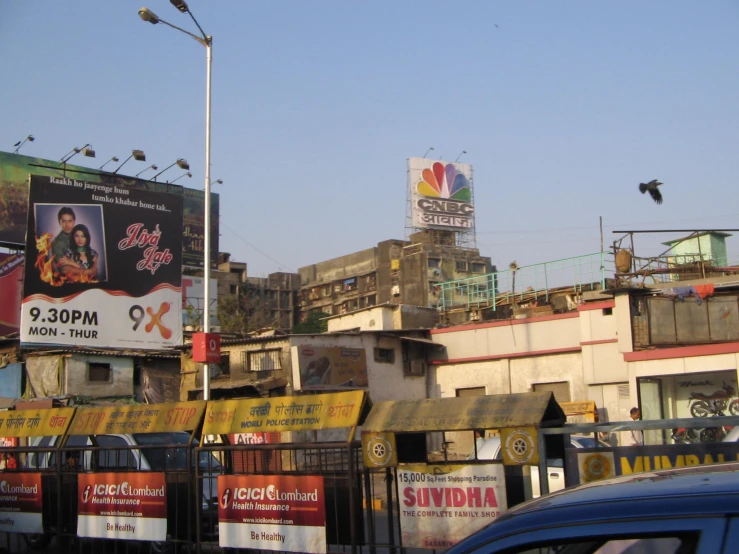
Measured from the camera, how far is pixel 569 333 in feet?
98.1

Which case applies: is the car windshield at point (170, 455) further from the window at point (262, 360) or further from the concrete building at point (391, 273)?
the concrete building at point (391, 273)

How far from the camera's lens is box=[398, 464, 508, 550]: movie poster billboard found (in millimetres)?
7008

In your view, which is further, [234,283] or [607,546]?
[234,283]

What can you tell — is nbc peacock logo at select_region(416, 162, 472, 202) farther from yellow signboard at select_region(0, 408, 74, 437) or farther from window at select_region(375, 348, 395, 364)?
yellow signboard at select_region(0, 408, 74, 437)

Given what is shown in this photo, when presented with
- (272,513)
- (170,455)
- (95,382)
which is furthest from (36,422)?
(95,382)

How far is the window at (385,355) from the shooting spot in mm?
31906

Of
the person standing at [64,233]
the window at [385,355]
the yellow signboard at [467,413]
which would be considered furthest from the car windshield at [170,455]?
the window at [385,355]

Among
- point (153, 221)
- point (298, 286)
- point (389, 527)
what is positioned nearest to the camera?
point (389, 527)

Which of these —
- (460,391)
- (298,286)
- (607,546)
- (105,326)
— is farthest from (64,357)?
→ (298,286)

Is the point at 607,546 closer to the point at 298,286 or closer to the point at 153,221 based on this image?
the point at 153,221

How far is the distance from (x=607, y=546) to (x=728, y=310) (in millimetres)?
23887

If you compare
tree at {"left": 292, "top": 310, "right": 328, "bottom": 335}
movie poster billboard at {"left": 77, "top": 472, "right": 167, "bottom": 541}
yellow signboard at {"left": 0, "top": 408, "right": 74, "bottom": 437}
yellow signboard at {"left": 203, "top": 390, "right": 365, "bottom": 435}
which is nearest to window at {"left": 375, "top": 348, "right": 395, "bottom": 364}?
yellow signboard at {"left": 0, "top": 408, "right": 74, "bottom": 437}

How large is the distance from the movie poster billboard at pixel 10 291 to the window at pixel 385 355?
24597mm

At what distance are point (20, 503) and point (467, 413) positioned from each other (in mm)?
6575
